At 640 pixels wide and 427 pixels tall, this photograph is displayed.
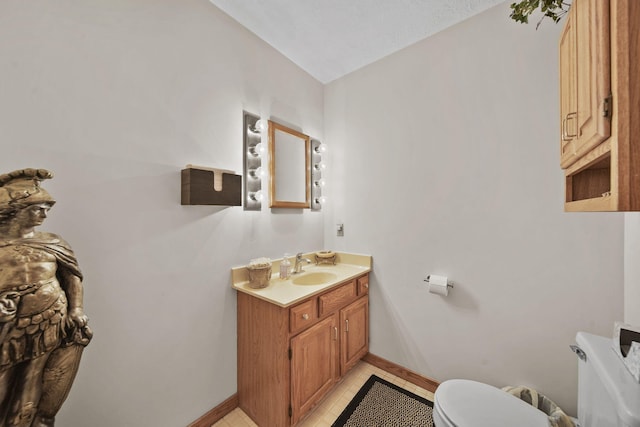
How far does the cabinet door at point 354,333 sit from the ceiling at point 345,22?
211 centimetres

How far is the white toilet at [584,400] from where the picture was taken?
2.09ft

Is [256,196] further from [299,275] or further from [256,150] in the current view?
[299,275]

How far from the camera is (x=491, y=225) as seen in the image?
153 cm

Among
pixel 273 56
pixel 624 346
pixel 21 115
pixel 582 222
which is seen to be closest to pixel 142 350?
pixel 21 115

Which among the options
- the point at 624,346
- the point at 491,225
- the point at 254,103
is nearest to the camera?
the point at 624,346

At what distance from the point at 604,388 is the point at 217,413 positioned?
191 cm

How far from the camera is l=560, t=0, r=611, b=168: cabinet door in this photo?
0.59m

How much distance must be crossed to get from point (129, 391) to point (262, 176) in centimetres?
147

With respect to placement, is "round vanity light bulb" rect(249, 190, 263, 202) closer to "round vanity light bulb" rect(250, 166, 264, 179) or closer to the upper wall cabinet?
"round vanity light bulb" rect(250, 166, 264, 179)

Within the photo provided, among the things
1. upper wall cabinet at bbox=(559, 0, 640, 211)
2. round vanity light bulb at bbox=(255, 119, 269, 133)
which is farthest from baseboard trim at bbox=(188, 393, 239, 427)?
upper wall cabinet at bbox=(559, 0, 640, 211)

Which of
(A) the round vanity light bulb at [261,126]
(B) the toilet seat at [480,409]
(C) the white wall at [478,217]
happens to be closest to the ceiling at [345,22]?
(C) the white wall at [478,217]

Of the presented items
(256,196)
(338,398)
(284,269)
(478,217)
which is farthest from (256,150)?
(338,398)

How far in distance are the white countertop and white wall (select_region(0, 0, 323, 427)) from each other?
11cm

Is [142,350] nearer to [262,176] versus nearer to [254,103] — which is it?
[262,176]
